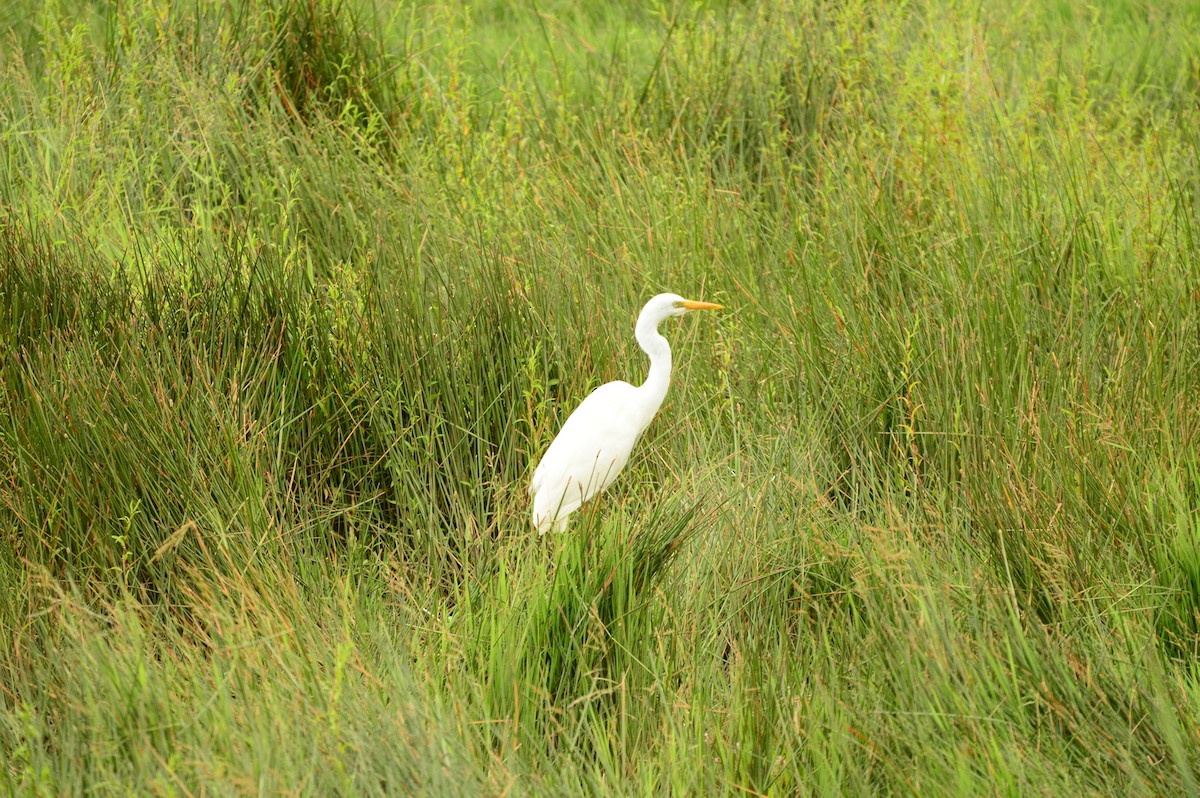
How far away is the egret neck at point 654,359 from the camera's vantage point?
8.12 ft

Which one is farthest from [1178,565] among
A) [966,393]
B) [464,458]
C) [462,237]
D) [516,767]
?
[462,237]

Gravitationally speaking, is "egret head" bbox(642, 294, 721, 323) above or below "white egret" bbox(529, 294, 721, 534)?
above

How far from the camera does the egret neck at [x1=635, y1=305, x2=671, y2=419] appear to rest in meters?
2.47

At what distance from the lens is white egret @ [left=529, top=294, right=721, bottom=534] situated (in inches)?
92.5

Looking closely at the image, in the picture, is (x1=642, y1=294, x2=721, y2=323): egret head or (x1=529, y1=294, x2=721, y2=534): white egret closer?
(x1=529, y1=294, x2=721, y2=534): white egret

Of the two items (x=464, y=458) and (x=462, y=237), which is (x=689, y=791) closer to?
(x=464, y=458)

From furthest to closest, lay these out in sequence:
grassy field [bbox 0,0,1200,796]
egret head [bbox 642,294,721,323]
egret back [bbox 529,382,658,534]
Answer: egret head [bbox 642,294,721,323] < egret back [bbox 529,382,658,534] < grassy field [bbox 0,0,1200,796]

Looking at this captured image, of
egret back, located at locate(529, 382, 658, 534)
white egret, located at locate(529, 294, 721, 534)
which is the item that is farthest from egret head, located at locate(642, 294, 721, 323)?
egret back, located at locate(529, 382, 658, 534)

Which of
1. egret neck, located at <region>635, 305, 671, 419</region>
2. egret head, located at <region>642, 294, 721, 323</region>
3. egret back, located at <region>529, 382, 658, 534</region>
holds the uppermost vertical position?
egret head, located at <region>642, 294, 721, 323</region>

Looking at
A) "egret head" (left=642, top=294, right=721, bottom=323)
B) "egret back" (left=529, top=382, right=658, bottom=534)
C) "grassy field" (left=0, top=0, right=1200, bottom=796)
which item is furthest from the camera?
"egret head" (left=642, top=294, right=721, bottom=323)

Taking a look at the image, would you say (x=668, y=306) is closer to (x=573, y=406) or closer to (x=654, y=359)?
(x=654, y=359)

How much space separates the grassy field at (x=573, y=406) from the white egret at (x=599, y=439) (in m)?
0.08

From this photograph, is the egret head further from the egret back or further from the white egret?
the egret back

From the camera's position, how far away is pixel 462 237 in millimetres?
3057
